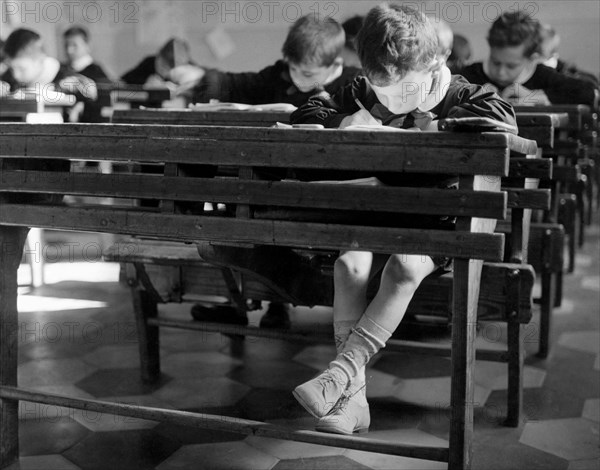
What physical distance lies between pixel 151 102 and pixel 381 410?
8.70 feet

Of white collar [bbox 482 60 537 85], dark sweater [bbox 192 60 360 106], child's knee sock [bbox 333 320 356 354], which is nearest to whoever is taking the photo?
child's knee sock [bbox 333 320 356 354]

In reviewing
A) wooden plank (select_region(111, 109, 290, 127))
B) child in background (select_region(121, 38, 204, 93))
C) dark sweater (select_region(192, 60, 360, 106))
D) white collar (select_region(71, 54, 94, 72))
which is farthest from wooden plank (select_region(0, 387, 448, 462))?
white collar (select_region(71, 54, 94, 72))

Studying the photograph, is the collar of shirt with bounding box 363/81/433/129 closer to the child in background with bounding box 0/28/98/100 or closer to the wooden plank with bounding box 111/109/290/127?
the wooden plank with bounding box 111/109/290/127

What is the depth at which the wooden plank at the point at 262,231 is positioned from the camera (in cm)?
158

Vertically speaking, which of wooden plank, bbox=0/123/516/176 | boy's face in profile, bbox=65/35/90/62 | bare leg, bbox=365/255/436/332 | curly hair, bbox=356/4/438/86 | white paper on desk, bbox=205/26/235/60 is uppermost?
white paper on desk, bbox=205/26/235/60

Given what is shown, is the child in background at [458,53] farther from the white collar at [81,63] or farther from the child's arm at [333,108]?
the white collar at [81,63]

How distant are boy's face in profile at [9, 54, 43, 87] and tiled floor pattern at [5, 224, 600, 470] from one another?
2255 millimetres

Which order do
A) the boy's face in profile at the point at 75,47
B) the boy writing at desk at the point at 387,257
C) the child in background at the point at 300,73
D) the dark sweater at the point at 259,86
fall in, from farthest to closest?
the boy's face in profile at the point at 75,47, the dark sweater at the point at 259,86, the child in background at the point at 300,73, the boy writing at desk at the point at 387,257

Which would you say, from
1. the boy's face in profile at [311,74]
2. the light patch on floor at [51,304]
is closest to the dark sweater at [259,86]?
the boy's face in profile at [311,74]

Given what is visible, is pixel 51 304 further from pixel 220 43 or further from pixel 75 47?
pixel 220 43

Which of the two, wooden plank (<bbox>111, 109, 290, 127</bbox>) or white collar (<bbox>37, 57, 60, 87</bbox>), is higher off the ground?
white collar (<bbox>37, 57, 60, 87</bbox>)

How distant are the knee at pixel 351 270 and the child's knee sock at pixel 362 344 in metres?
Result: 0.13

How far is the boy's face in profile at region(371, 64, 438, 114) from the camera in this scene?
1.93 m

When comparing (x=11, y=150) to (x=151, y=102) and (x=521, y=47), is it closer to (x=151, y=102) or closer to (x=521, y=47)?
(x=151, y=102)
